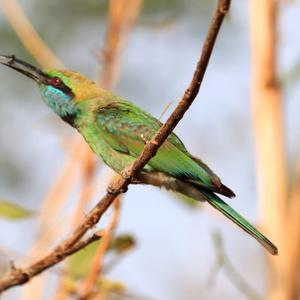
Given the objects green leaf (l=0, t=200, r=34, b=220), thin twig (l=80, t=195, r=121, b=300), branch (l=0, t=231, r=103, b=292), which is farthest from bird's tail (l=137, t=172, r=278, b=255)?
green leaf (l=0, t=200, r=34, b=220)

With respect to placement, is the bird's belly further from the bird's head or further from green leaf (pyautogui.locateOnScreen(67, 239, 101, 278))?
green leaf (pyautogui.locateOnScreen(67, 239, 101, 278))

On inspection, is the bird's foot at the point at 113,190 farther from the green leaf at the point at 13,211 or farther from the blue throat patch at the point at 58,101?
the blue throat patch at the point at 58,101

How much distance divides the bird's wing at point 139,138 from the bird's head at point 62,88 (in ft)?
0.25

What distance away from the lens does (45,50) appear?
2375 mm

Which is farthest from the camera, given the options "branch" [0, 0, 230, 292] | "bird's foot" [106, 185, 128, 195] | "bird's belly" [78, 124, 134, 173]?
"bird's belly" [78, 124, 134, 173]

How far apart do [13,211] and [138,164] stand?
640 millimetres

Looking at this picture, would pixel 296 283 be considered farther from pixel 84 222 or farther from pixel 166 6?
pixel 166 6

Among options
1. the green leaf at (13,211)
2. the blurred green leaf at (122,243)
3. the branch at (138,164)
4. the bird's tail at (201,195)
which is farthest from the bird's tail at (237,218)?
the green leaf at (13,211)

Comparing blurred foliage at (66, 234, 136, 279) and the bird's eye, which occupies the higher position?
the bird's eye

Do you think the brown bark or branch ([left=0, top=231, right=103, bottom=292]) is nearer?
branch ([left=0, top=231, right=103, bottom=292])

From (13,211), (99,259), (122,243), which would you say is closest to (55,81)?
(13,211)

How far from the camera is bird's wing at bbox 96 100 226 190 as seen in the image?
2002mm

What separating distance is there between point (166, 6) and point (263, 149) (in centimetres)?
168

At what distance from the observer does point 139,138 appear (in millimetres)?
2072
